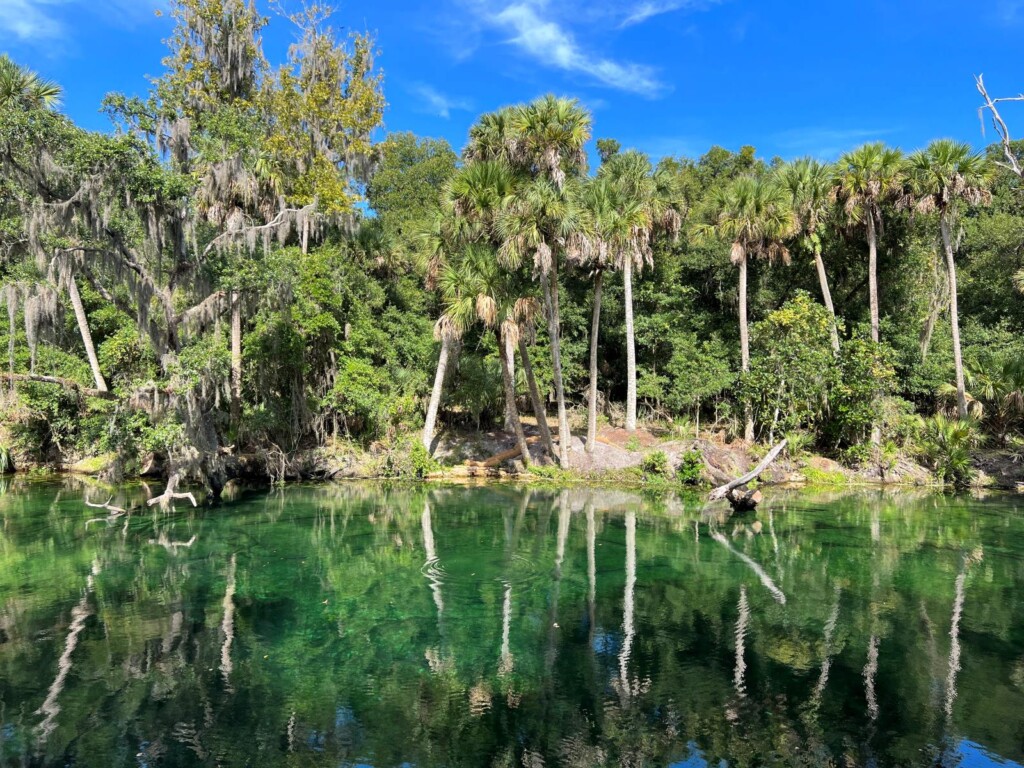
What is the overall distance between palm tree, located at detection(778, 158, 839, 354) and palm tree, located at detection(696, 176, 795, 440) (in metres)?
0.53

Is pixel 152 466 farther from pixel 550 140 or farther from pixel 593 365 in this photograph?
pixel 550 140

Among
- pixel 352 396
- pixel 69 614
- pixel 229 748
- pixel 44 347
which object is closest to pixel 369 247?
pixel 352 396

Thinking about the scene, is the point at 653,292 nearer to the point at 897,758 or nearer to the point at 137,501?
the point at 137,501

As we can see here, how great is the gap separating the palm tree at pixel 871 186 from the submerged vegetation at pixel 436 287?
0.11 meters

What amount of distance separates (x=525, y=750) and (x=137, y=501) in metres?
17.4

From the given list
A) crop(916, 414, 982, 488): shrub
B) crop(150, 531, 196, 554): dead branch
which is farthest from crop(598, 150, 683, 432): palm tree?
crop(150, 531, 196, 554): dead branch

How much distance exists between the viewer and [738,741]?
6527 millimetres

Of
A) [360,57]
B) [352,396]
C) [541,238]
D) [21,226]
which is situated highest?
[360,57]

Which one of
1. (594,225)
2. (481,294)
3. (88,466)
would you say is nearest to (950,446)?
(594,225)

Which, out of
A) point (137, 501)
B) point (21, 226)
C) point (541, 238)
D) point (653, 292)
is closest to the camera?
point (21, 226)

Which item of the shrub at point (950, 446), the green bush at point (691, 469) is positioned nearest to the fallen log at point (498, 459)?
the green bush at point (691, 469)

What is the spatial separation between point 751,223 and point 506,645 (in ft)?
75.4

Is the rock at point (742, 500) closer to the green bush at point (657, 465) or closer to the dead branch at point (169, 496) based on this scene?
the green bush at point (657, 465)

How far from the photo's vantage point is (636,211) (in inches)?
930
